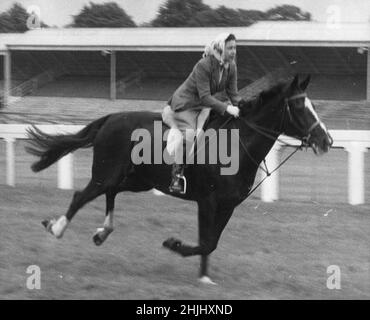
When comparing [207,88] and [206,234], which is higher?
[207,88]

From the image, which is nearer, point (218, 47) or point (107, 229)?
point (218, 47)

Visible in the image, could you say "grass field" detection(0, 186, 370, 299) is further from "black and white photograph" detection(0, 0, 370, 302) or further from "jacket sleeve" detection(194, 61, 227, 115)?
"jacket sleeve" detection(194, 61, 227, 115)

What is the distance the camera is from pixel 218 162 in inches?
237

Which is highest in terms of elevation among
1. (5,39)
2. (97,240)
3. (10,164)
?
(5,39)

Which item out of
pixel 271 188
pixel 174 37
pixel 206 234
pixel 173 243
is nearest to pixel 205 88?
pixel 206 234

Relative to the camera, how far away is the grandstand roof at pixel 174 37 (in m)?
20.7

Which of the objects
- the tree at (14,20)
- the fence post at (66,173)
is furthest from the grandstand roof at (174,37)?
the fence post at (66,173)

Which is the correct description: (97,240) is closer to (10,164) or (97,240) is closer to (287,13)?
(10,164)

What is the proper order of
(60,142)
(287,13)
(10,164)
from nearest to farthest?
(60,142)
(10,164)
(287,13)

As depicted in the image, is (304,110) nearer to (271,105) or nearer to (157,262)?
(271,105)

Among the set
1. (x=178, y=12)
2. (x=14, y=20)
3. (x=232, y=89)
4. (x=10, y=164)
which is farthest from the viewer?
(x=178, y=12)

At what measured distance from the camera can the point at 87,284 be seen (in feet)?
18.7

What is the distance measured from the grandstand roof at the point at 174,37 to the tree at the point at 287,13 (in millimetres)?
1195

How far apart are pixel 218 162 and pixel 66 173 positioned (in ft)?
15.8
